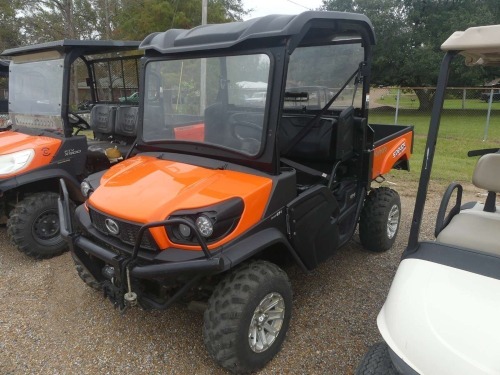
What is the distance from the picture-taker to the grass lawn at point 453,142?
25.0 ft

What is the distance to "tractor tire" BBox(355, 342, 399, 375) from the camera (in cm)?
167

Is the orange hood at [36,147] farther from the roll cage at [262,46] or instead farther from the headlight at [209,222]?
the headlight at [209,222]

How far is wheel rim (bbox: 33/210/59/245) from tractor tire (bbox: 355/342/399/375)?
3291mm

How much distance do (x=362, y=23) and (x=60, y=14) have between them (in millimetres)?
20929

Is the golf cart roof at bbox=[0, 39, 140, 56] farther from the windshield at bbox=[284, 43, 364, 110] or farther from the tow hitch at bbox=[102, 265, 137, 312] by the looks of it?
the tow hitch at bbox=[102, 265, 137, 312]

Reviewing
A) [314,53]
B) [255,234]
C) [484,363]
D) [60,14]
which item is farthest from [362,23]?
[60,14]

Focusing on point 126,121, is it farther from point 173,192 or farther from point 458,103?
point 458,103

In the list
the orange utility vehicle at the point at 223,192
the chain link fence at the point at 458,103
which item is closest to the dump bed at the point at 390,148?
the orange utility vehicle at the point at 223,192

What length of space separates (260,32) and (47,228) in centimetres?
292

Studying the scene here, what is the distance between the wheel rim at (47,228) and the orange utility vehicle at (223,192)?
118 cm

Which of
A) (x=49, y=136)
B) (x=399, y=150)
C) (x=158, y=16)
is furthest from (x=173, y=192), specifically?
(x=158, y=16)

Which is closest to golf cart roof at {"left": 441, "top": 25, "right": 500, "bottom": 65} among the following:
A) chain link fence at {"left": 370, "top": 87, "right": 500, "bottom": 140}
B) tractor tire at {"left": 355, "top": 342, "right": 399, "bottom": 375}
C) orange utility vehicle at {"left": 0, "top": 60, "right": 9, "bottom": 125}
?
tractor tire at {"left": 355, "top": 342, "right": 399, "bottom": 375}

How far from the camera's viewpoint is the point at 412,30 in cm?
2309

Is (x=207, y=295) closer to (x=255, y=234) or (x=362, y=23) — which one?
(x=255, y=234)
